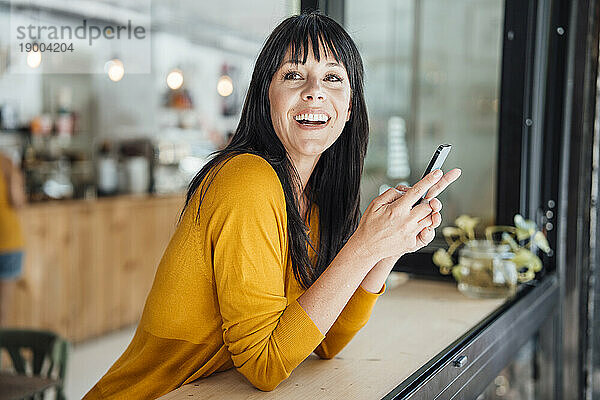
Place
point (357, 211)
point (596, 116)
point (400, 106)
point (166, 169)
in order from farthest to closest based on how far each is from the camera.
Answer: point (166, 169) → point (596, 116) → point (400, 106) → point (357, 211)

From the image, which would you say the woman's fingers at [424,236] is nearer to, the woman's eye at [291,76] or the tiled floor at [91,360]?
the woman's eye at [291,76]

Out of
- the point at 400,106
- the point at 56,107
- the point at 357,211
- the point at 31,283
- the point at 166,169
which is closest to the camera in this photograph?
the point at 357,211

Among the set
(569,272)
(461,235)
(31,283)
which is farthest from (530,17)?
(31,283)

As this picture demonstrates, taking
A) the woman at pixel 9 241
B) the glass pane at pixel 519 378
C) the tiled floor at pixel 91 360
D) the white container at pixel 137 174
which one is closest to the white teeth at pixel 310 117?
the glass pane at pixel 519 378

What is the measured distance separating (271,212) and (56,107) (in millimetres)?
3117

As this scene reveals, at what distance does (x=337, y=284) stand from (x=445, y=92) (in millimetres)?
1071

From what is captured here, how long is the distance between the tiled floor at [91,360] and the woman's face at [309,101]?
7.35 ft

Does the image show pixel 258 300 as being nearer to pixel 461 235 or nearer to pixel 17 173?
pixel 461 235

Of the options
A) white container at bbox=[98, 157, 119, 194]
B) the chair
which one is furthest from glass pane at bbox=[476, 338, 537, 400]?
white container at bbox=[98, 157, 119, 194]

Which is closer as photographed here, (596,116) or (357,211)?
(357,211)

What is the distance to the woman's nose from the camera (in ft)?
2.78

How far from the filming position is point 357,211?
1.00 metres

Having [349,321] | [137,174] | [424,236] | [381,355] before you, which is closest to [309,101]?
[424,236]

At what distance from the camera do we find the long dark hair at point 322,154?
86cm
